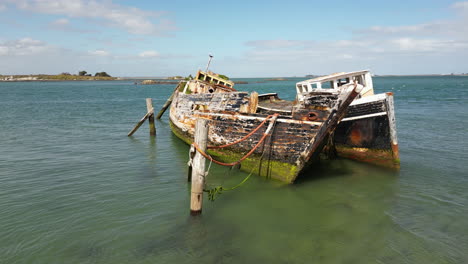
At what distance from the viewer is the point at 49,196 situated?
8.39 metres

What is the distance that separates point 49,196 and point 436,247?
9.65m

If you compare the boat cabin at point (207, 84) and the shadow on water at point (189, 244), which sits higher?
the boat cabin at point (207, 84)

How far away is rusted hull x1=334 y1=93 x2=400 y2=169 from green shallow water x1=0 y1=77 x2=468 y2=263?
23.9 inches

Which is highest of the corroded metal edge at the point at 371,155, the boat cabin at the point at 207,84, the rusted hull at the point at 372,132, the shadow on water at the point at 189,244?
the boat cabin at the point at 207,84

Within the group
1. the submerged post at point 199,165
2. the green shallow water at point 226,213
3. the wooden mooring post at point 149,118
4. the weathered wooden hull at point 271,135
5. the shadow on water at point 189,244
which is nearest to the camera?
the shadow on water at point 189,244

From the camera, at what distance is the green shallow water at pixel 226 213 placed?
595 centimetres

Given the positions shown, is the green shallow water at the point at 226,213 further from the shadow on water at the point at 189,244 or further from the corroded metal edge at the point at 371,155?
the corroded metal edge at the point at 371,155

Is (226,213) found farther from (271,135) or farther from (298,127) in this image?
(298,127)

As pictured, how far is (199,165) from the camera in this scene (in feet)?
22.9

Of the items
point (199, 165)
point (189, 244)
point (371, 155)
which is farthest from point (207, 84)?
point (189, 244)

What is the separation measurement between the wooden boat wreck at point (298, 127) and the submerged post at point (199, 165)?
102cm

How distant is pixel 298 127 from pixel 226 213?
324cm

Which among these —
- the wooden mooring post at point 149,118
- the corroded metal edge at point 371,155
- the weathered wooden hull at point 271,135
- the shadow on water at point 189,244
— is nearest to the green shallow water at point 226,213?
the shadow on water at point 189,244

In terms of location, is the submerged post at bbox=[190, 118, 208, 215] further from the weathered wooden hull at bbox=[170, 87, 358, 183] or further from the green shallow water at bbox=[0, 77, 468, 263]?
the weathered wooden hull at bbox=[170, 87, 358, 183]
